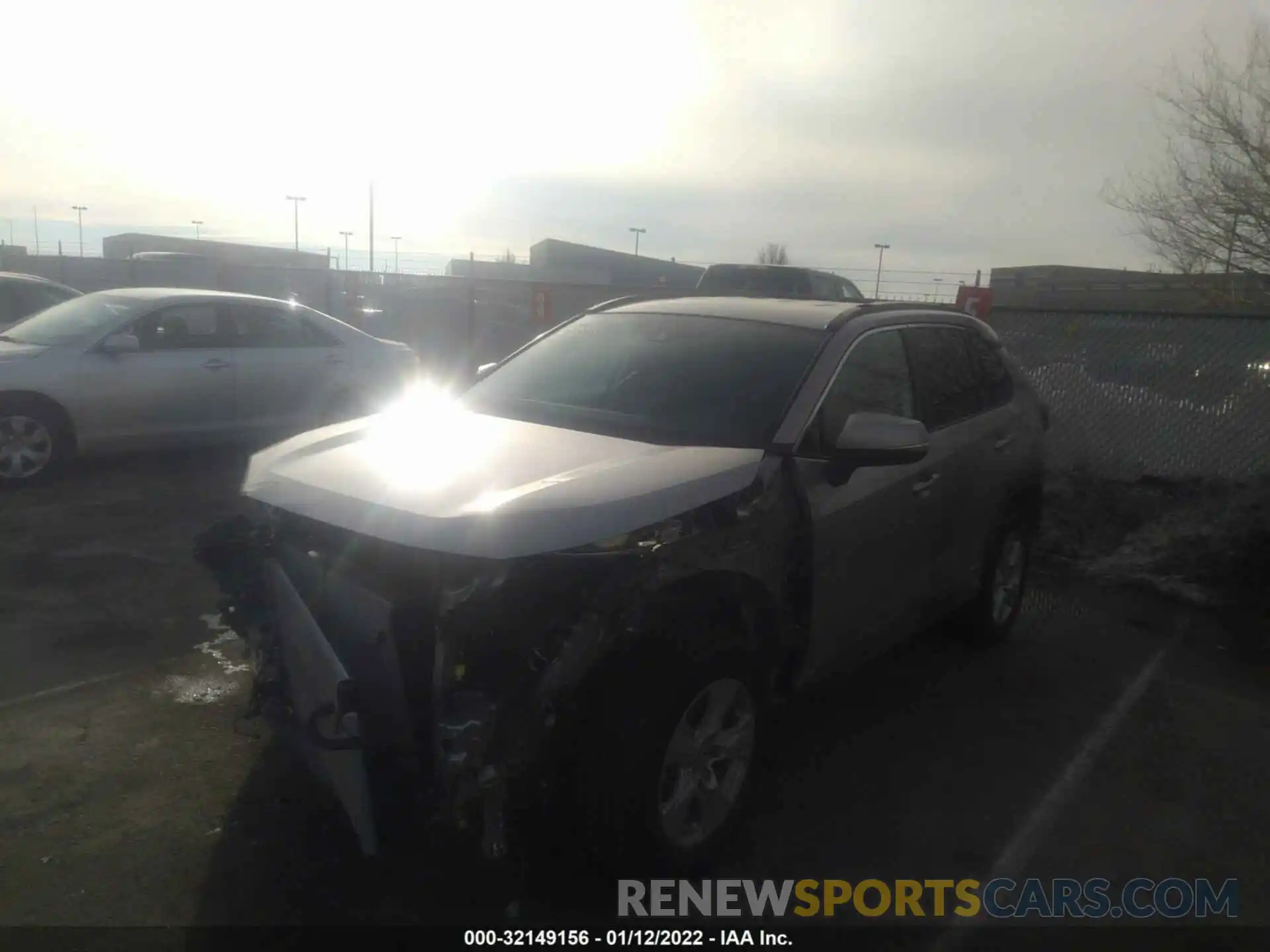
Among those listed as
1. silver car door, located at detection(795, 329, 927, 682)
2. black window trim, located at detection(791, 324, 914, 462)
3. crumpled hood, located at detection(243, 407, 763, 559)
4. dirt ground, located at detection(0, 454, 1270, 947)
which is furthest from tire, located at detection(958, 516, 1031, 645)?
crumpled hood, located at detection(243, 407, 763, 559)

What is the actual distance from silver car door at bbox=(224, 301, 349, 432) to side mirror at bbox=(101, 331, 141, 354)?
975 mm

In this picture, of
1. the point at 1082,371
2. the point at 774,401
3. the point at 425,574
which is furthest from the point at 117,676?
the point at 1082,371

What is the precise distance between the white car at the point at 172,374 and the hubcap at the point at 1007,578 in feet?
21.6

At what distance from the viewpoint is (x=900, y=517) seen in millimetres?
4141

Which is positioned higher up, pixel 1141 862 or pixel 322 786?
pixel 322 786

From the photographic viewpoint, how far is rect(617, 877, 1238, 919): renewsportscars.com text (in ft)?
10.5

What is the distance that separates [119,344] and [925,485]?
6.84 m

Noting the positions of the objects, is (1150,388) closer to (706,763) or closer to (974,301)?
(974,301)

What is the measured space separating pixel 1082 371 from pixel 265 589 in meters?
8.31

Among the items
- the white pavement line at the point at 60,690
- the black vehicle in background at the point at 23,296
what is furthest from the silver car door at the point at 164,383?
the white pavement line at the point at 60,690

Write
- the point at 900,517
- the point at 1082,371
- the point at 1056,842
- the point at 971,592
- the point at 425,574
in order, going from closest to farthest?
1. the point at 425,574
2. the point at 1056,842
3. the point at 900,517
4. the point at 971,592
5. the point at 1082,371

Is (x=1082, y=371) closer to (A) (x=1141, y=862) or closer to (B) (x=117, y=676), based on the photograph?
(A) (x=1141, y=862)

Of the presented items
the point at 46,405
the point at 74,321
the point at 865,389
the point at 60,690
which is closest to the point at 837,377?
the point at 865,389

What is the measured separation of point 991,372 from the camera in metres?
5.29
